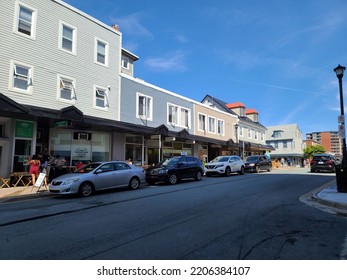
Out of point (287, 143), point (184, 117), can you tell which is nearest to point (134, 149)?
point (184, 117)

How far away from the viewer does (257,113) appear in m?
47.2

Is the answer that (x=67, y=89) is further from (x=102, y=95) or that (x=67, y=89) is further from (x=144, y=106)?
(x=144, y=106)

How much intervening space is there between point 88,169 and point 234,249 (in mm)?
8705

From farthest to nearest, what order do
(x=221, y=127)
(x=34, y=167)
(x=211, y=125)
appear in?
(x=221, y=127)
(x=211, y=125)
(x=34, y=167)

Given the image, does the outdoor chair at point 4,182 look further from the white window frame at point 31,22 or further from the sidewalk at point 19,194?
the white window frame at point 31,22

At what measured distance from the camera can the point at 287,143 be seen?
6397 centimetres

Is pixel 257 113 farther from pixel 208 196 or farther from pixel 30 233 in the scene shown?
pixel 30 233

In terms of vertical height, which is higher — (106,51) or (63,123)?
(106,51)

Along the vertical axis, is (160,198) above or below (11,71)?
below

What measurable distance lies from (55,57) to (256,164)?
64.4 ft

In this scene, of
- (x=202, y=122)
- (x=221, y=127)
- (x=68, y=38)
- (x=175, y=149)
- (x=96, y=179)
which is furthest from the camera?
(x=221, y=127)

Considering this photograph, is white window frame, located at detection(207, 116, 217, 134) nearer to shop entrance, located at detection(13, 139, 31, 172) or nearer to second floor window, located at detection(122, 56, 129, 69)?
second floor window, located at detection(122, 56, 129, 69)

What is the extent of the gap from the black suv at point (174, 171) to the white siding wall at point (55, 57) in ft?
18.4
